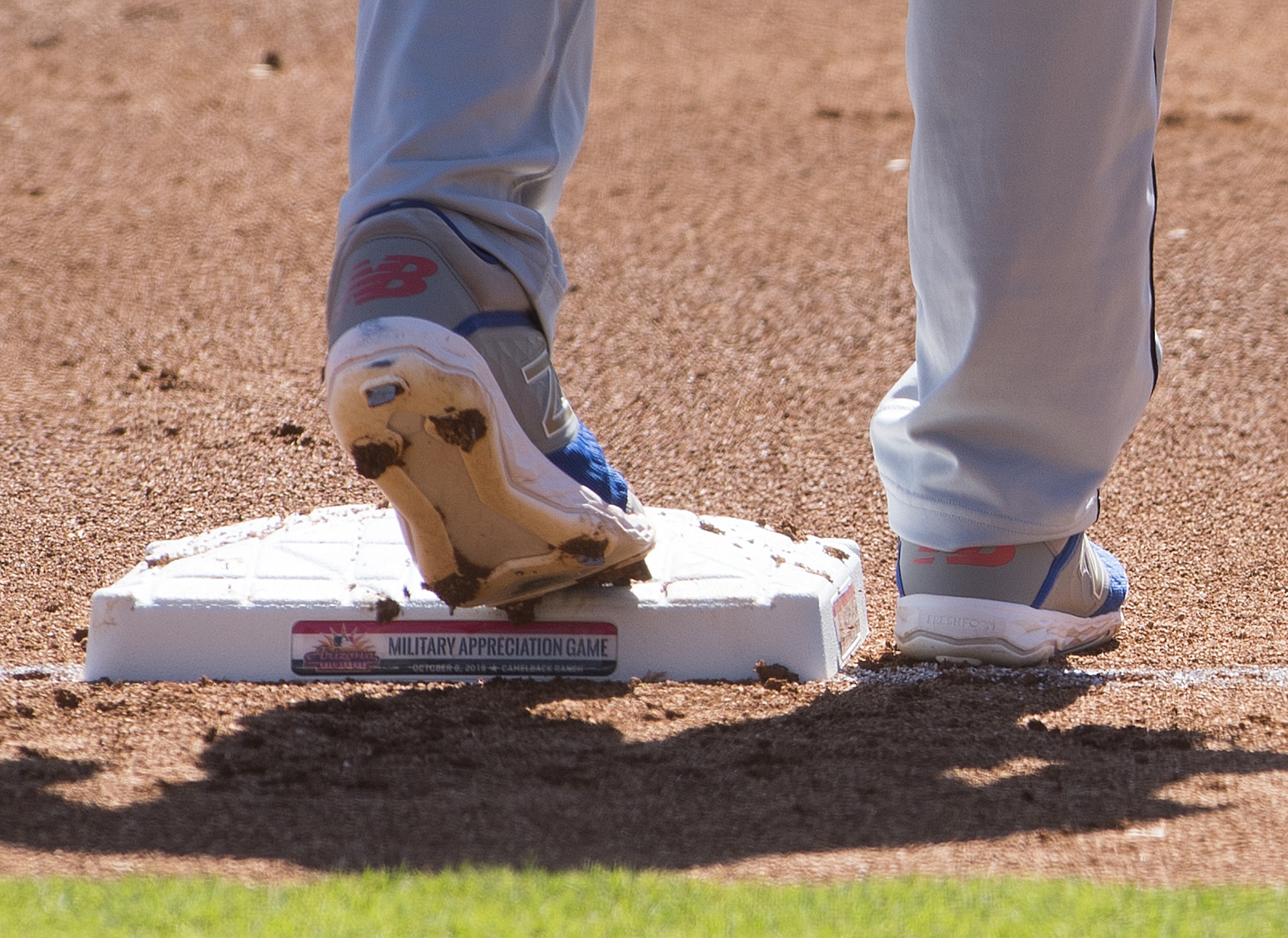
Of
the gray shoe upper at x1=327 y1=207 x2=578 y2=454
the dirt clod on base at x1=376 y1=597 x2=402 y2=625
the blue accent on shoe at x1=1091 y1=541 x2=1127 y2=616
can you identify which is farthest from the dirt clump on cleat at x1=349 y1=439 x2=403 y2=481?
the blue accent on shoe at x1=1091 y1=541 x2=1127 y2=616

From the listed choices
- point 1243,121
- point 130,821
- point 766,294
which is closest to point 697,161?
point 766,294

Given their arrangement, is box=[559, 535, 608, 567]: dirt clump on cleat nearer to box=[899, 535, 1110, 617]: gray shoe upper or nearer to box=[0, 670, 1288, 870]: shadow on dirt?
box=[0, 670, 1288, 870]: shadow on dirt

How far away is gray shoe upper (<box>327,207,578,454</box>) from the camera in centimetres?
161

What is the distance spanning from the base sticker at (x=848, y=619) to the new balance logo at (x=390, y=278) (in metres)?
0.74

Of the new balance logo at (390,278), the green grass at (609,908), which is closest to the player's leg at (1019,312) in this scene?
the new balance logo at (390,278)

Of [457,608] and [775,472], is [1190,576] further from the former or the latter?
[457,608]

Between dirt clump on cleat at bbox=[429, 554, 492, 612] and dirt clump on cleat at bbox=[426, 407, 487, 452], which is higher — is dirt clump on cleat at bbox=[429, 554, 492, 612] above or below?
below

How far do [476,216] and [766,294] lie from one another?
2.09m

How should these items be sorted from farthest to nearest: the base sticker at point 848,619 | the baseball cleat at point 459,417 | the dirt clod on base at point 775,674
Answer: the base sticker at point 848,619
the dirt clod on base at point 775,674
the baseball cleat at point 459,417

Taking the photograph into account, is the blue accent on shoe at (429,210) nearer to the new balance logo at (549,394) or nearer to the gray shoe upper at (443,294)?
the gray shoe upper at (443,294)

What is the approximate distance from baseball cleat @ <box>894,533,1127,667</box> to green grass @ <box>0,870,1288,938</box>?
0.76 m

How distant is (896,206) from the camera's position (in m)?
4.28

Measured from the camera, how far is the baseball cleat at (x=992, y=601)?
6.53 feet

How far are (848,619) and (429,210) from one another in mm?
838
